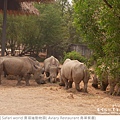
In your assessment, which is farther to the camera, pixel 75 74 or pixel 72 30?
pixel 72 30

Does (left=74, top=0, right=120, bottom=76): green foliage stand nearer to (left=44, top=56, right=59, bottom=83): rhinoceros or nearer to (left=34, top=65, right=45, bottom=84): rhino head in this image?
(left=34, top=65, right=45, bottom=84): rhino head

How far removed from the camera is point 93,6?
643 centimetres

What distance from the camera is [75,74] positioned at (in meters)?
10.6

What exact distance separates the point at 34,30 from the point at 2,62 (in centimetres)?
1118

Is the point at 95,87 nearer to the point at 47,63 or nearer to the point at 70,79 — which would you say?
the point at 70,79

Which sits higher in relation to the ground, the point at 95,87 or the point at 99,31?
the point at 99,31

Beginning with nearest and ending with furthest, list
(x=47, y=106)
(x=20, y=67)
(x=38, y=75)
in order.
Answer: (x=47, y=106) < (x=20, y=67) < (x=38, y=75)

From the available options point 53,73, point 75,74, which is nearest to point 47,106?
point 75,74

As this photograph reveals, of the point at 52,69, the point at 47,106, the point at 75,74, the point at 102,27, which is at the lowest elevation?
the point at 47,106

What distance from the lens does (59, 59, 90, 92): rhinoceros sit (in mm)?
10547

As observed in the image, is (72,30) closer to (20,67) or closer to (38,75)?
(38,75)

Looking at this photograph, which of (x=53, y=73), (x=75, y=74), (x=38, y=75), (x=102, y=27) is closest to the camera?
(x=102, y=27)

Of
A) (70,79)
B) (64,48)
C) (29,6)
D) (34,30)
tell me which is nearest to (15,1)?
(29,6)

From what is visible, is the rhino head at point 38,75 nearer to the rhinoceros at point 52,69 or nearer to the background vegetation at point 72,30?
the rhinoceros at point 52,69
